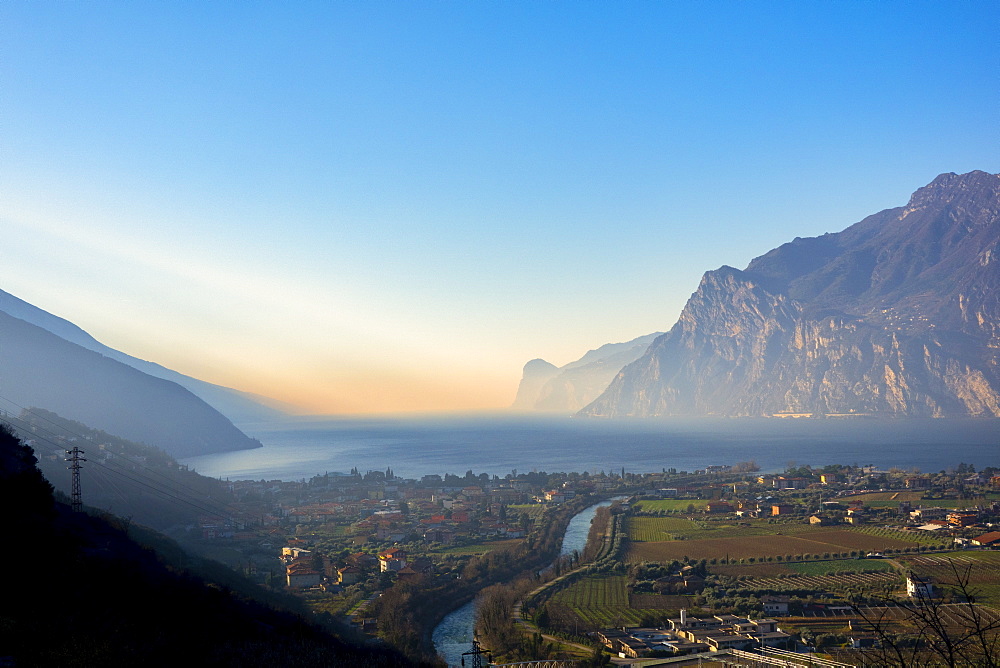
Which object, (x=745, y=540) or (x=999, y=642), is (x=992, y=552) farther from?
(x=999, y=642)

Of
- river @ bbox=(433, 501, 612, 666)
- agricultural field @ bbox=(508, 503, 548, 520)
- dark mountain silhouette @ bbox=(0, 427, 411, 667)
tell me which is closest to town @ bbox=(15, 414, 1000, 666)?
agricultural field @ bbox=(508, 503, 548, 520)

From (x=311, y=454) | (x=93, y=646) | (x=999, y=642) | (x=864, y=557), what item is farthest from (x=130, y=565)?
(x=311, y=454)

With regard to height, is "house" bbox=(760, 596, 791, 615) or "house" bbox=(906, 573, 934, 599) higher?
"house" bbox=(906, 573, 934, 599)

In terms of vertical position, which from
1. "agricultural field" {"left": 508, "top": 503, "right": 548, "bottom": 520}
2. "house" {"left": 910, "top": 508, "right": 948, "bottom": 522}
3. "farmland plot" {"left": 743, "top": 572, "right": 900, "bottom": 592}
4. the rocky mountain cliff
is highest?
the rocky mountain cliff

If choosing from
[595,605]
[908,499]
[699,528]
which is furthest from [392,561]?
[908,499]

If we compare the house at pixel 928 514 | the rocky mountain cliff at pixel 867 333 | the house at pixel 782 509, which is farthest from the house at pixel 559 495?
the rocky mountain cliff at pixel 867 333

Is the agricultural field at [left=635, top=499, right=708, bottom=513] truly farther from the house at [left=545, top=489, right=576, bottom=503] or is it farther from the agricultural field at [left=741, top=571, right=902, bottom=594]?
the agricultural field at [left=741, top=571, right=902, bottom=594]

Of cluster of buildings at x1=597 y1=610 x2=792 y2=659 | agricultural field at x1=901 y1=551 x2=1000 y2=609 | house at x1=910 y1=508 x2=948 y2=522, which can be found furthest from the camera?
house at x1=910 y1=508 x2=948 y2=522

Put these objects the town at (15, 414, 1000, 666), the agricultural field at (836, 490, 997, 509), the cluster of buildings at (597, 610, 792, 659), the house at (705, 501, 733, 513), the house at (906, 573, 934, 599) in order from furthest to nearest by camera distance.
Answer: the house at (705, 501, 733, 513) < the agricultural field at (836, 490, 997, 509) < the house at (906, 573, 934, 599) < the town at (15, 414, 1000, 666) < the cluster of buildings at (597, 610, 792, 659)
